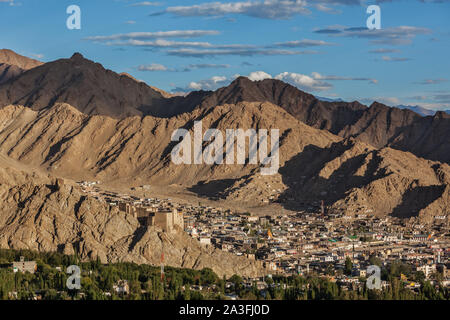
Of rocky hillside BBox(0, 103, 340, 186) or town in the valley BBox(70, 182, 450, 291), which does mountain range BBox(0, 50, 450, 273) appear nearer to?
rocky hillside BBox(0, 103, 340, 186)

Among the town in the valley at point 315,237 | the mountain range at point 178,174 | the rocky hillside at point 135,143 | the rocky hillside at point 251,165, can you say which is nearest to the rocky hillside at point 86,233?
the mountain range at point 178,174

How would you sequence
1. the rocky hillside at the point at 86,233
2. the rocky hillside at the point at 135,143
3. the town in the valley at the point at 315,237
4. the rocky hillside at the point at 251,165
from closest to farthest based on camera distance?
the rocky hillside at the point at 86,233 → the town in the valley at the point at 315,237 → the rocky hillside at the point at 251,165 → the rocky hillside at the point at 135,143

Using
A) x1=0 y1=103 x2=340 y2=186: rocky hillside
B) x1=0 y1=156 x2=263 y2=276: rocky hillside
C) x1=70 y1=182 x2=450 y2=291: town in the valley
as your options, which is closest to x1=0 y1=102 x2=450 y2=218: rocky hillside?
x1=0 y1=103 x2=340 y2=186: rocky hillside

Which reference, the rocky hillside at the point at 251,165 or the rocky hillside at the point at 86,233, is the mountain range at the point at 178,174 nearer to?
the rocky hillside at the point at 86,233

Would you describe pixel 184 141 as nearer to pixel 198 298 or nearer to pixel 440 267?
pixel 440 267
